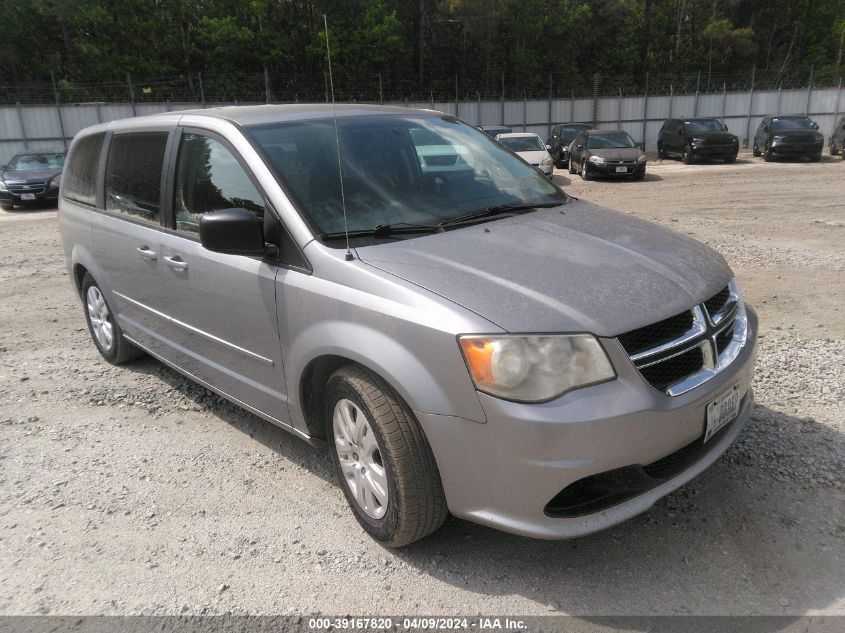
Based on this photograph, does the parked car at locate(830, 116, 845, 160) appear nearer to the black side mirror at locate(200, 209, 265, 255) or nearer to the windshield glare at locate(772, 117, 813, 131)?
the windshield glare at locate(772, 117, 813, 131)

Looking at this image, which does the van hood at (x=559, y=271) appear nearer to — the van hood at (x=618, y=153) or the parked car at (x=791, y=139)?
the van hood at (x=618, y=153)

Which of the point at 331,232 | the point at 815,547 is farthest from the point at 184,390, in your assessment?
the point at 815,547

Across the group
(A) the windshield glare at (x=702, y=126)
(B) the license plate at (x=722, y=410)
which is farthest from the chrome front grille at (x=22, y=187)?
(A) the windshield glare at (x=702, y=126)

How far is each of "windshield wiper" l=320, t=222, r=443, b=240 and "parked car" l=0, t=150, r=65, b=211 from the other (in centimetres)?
1522

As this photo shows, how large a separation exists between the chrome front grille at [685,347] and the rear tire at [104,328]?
379cm

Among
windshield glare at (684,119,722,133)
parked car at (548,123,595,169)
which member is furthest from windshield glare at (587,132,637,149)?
windshield glare at (684,119,722,133)

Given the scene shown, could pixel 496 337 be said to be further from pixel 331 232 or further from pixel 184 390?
pixel 184 390

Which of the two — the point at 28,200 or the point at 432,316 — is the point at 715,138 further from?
the point at 432,316

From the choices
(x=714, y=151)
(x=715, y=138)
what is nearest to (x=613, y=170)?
(x=714, y=151)

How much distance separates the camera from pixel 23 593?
8.68ft

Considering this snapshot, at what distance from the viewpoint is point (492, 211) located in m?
3.28

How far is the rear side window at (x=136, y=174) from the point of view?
12.5 feet

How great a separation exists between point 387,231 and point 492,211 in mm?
640

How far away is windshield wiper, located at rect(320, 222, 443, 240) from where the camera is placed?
9.36 feet
